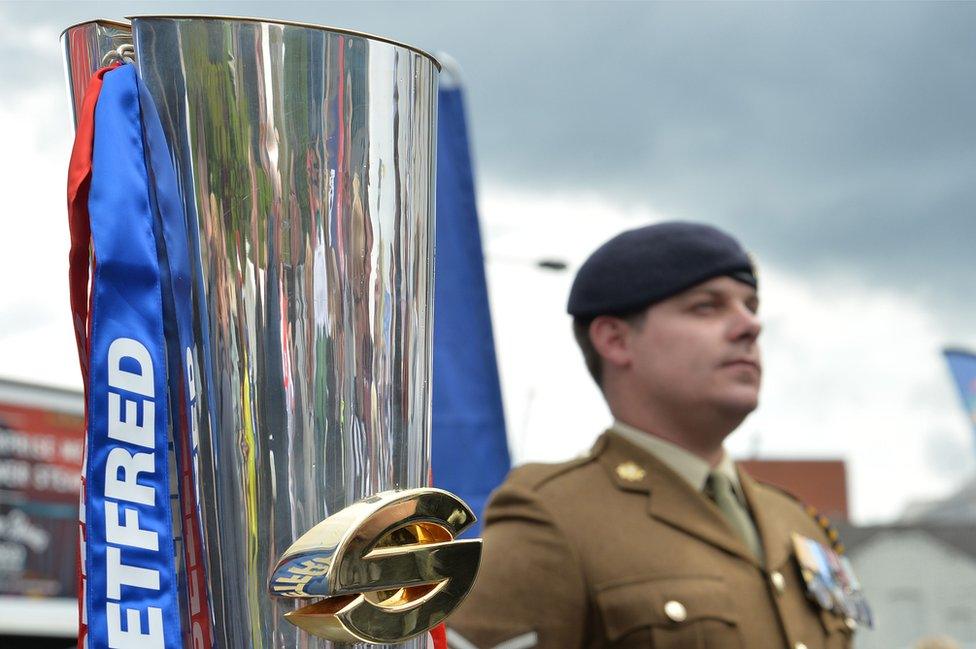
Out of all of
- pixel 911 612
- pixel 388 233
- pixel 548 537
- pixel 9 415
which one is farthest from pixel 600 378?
pixel 911 612

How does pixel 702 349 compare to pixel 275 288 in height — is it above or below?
above

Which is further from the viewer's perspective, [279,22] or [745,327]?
[745,327]

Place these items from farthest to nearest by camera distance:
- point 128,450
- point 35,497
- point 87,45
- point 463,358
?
point 35,497 < point 463,358 < point 87,45 < point 128,450

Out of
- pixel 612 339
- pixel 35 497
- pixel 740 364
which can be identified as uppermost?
pixel 35 497

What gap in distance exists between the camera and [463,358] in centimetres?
337

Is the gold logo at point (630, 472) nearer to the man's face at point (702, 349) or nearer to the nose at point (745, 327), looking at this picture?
the man's face at point (702, 349)

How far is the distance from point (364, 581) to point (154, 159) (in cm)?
33

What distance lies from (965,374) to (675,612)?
24.9ft

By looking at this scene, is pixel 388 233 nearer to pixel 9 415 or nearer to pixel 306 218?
pixel 306 218

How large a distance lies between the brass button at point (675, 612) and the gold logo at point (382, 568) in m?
1.28

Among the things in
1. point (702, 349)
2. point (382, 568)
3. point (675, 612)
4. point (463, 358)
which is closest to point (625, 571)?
point (675, 612)

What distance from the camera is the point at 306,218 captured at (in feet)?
3.20

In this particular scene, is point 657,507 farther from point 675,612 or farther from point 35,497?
point 35,497

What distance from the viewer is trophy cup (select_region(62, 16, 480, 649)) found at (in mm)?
956
